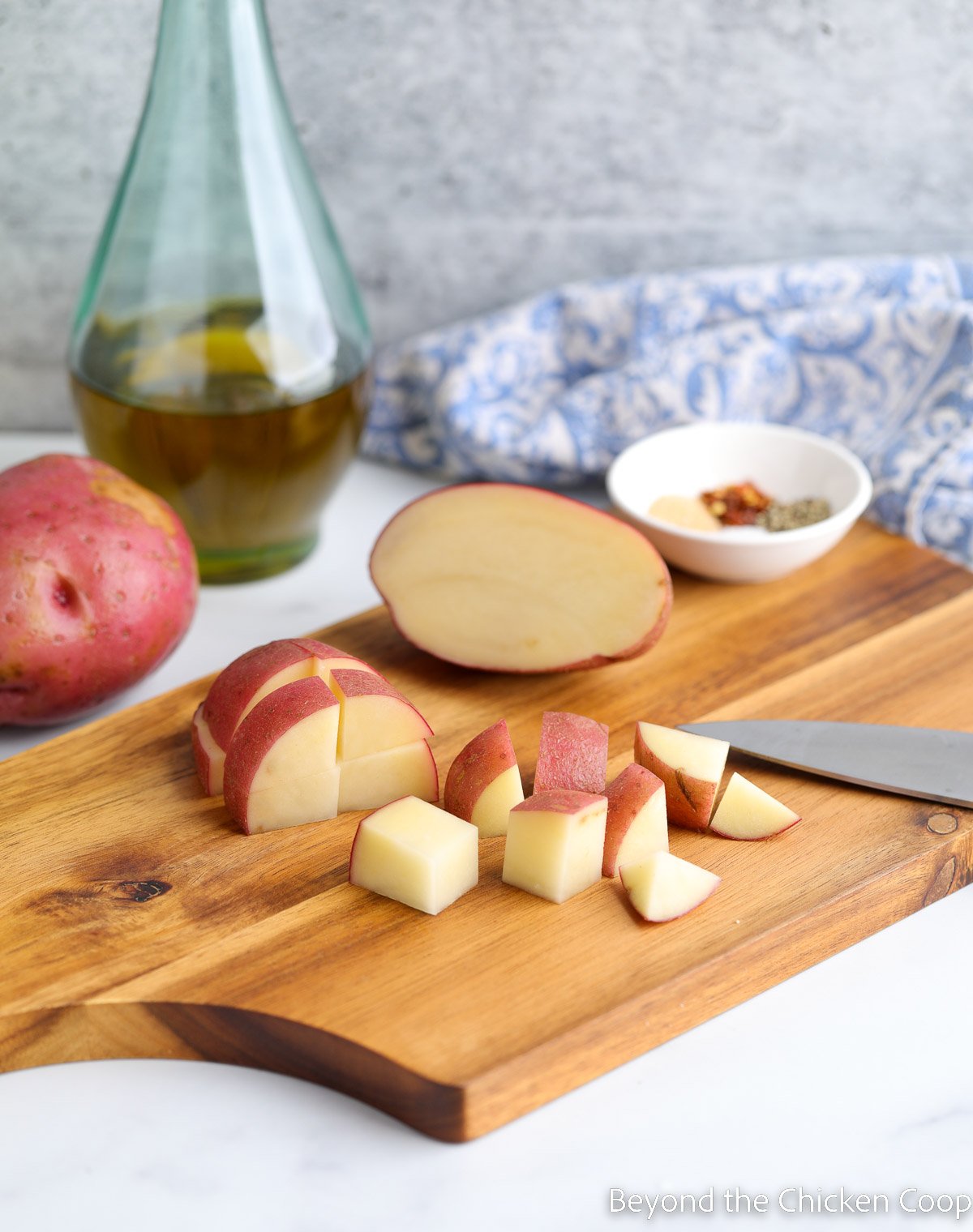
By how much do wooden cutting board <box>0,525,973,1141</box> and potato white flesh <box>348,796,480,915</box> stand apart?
2cm

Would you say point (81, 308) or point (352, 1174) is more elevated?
point (81, 308)

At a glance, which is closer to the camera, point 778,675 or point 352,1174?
point 352,1174

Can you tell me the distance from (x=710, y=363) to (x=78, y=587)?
0.91m

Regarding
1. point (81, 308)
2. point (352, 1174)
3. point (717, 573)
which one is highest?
point (81, 308)

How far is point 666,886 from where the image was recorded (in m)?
0.98

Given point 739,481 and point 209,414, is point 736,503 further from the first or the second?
point 209,414

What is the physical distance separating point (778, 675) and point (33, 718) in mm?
730

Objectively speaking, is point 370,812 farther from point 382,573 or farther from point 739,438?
point 739,438

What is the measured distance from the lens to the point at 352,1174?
2.84ft

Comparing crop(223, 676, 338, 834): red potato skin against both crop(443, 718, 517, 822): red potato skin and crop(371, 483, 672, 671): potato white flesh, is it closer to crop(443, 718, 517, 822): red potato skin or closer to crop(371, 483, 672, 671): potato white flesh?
crop(443, 718, 517, 822): red potato skin

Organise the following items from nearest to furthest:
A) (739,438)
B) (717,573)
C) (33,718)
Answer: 1. (33,718)
2. (717,573)
3. (739,438)

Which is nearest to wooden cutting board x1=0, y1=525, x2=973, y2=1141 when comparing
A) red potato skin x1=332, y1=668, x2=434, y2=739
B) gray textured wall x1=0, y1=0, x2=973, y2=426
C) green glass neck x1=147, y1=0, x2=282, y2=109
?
red potato skin x1=332, y1=668, x2=434, y2=739

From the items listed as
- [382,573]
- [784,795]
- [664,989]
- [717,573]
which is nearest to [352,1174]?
[664,989]

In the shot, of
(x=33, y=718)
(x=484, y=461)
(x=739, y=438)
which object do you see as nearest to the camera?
(x=33, y=718)
